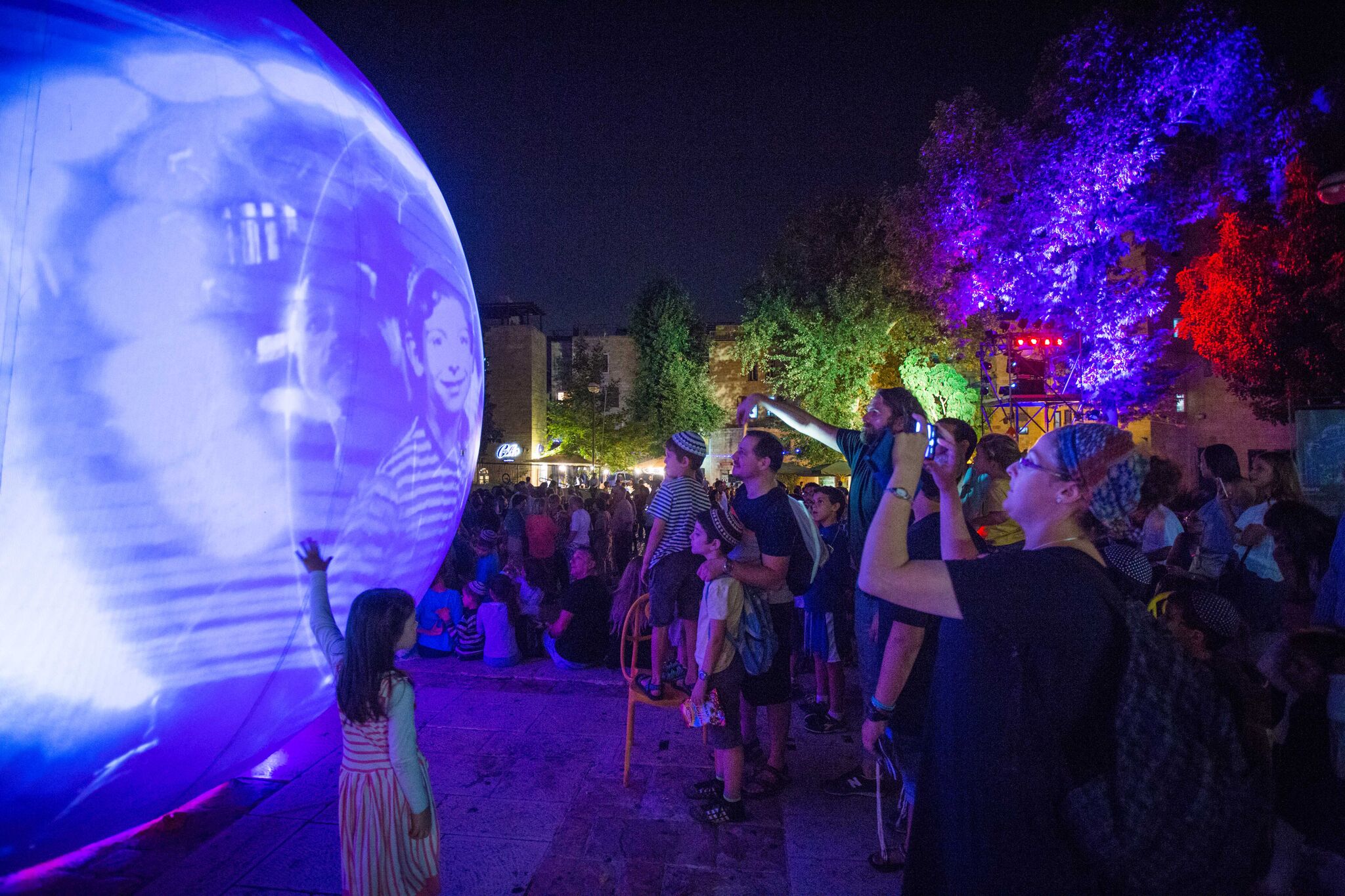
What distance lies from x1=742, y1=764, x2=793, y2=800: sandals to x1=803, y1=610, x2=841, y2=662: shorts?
1217 mm

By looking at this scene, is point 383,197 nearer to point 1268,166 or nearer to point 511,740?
point 511,740

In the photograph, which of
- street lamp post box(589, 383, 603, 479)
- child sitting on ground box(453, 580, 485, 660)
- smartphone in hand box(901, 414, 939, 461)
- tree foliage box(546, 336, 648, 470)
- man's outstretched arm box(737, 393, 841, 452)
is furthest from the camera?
tree foliage box(546, 336, 648, 470)

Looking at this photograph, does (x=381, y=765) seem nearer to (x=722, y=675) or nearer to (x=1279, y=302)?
(x=722, y=675)

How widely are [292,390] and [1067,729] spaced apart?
253 cm

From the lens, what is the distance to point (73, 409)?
6.56ft

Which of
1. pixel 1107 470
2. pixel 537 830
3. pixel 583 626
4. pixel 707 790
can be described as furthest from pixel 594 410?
pixel 1107 470

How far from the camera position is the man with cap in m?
4.36

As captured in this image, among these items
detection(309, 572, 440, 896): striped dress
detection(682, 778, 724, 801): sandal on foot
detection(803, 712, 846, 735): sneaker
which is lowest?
detection(803, 712, 846, 735): sneaker

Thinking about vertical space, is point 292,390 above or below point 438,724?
above

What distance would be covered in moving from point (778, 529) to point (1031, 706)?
6.85 feet

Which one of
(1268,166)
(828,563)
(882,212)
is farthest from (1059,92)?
(828,563)

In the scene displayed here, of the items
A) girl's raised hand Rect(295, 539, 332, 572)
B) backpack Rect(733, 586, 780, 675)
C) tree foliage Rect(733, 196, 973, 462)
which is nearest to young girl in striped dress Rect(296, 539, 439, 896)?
girl's raised hand Rect(295, 539, 332, 572)

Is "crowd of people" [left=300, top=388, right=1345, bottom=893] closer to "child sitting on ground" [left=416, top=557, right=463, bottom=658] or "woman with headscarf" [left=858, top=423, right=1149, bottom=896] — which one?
"woman with headscarf" [left=858, top=423, right=1149, bottom=896]

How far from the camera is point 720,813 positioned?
3.47 m
